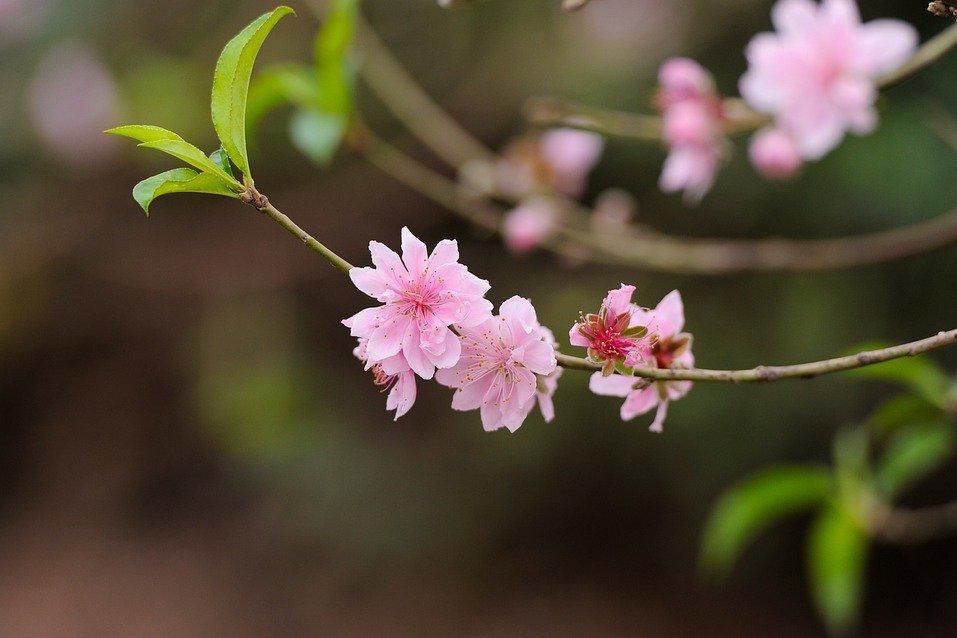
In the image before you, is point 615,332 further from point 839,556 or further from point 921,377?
point 839,556

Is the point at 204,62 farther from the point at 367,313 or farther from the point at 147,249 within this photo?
the point at 367,313

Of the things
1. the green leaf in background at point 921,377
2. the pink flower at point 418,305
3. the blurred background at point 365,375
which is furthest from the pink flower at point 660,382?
the blurred background at point 365,375

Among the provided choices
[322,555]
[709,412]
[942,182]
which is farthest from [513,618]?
[942,182]

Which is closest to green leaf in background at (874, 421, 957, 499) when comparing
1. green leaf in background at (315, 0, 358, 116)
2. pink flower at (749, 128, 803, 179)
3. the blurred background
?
pink flower at (749, 128, 803, 179)

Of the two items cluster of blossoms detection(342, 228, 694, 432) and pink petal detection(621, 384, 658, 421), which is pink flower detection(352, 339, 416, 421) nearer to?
cluster of blossoms detection(342, 228, 694, 432)

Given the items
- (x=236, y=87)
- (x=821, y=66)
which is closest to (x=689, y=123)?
(x=821, y=66)

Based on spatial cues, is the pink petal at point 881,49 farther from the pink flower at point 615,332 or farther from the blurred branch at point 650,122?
the pink flower at point 615,332
